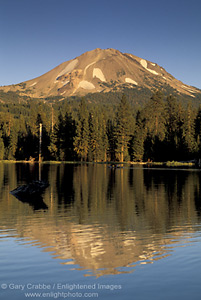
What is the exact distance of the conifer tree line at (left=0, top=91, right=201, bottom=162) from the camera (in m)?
109

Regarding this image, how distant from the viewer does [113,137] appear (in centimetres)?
11806

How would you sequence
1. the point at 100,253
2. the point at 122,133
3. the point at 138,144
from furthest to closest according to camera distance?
the point at 138,144 < the point at 122,133 < the point at 100,253

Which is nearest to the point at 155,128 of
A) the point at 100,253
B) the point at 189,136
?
the point at 189,136

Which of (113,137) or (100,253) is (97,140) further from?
(100,253)

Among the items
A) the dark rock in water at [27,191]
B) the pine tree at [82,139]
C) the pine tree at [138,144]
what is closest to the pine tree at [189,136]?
the pine tree at [138,144]

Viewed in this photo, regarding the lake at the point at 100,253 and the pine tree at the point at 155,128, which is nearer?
the lake at the point at 100,253

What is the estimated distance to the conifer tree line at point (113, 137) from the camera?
109 meters

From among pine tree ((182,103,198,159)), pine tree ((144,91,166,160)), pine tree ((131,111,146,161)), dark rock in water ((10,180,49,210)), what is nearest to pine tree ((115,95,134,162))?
pine tree ((131,111,146,161))

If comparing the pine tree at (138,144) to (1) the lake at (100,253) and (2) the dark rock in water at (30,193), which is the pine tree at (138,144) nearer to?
(2) the dark rock in water at (30,193)

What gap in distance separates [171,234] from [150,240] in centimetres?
146

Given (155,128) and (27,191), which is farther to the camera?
(155,128)

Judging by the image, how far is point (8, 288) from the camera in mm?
8383

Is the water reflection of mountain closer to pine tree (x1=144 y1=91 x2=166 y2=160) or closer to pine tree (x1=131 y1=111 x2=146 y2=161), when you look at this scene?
pine tree (x1=144 y1=91 x2=166 y2=160)

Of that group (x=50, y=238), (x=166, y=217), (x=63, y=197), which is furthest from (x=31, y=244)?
(x=63, y=197)
